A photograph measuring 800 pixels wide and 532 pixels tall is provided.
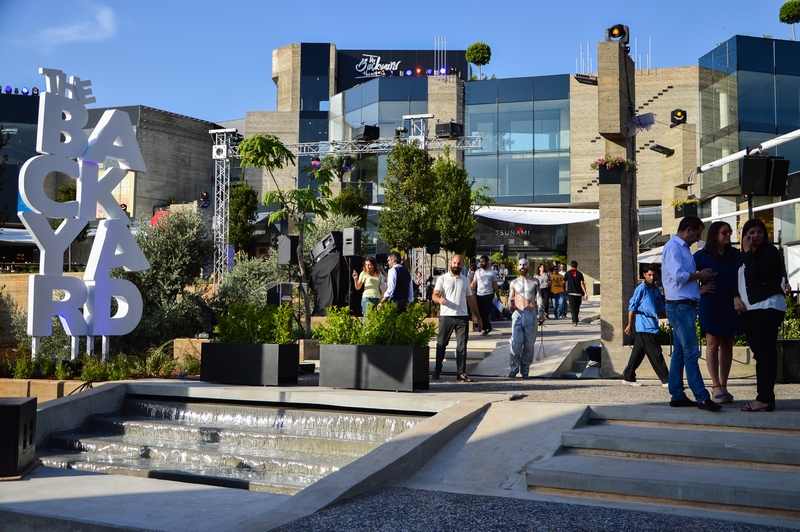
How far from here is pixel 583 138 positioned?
38.6 m

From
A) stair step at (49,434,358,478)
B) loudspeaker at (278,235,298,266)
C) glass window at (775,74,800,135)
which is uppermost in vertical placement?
glass window at (775,74,800,135)

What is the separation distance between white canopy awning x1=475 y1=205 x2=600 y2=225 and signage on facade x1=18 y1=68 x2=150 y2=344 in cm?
2507

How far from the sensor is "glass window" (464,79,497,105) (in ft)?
131

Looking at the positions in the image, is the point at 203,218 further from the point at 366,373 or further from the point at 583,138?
the point at 583,138

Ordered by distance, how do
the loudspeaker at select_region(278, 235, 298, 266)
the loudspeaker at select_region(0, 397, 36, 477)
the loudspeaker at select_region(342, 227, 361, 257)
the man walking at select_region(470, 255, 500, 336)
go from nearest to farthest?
the loudspeaker at select_region(0, 397, 36, 477), the loudspeaker at select_region(278, 235, 298, 266), the man walking at select_region(470, 255, 500, 336), the loudspeaker at select_region(342, 227, 361, 257)

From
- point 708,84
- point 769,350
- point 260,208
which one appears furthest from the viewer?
point 260,208

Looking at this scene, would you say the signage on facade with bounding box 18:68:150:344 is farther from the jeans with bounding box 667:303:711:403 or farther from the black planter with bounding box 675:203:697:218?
the black planter with bounding box 675:203:697:218

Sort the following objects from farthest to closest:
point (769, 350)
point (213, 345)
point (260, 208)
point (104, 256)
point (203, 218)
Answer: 1. point (260, 208)
2. point (203, 218)
3. point (104, 256)
4. point (213, 345)
5. point (769, 350)

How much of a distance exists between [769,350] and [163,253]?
39.0ft

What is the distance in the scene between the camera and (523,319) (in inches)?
428

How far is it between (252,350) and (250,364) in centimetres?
18

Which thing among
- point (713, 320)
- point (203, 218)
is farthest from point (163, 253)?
point (713, 320)

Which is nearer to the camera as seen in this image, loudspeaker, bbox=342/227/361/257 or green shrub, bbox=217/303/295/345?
green shrub, bbox=217/303/295/345

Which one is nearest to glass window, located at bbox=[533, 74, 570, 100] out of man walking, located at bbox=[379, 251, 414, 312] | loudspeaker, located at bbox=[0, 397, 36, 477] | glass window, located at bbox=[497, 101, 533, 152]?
glass window, located at bbox=[497, 101, 533, 152]
